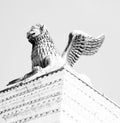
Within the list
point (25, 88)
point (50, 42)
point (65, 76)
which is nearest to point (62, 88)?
point (65, 76)

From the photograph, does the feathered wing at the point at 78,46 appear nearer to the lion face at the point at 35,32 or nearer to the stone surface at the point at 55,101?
the lion face at the point at 35,32

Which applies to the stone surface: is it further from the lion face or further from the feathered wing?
the lion face

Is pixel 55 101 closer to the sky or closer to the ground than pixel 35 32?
closer to the ground

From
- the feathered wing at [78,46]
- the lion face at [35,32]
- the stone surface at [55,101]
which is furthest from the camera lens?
the feathered wing at [78,46]

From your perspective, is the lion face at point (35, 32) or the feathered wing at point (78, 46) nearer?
the lion face at point (35, 32)

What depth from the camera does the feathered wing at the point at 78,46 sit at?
15.4m

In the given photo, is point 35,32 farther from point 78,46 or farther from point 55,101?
point 55,101

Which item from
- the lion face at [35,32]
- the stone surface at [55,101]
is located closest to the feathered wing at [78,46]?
the lion face at [35,32]

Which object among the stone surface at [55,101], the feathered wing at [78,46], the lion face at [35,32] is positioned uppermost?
the lion face at [35,32]

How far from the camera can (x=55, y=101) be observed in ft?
39.8

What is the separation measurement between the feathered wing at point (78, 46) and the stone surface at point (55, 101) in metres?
1.75

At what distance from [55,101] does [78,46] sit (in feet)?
12.8

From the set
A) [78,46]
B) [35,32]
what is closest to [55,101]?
[35,32]

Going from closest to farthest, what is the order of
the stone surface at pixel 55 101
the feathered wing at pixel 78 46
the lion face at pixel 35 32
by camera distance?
the stone surface at pixel 55 101 < the lion face at pixel 35 32 < the feathered wing at pixel 78 46
